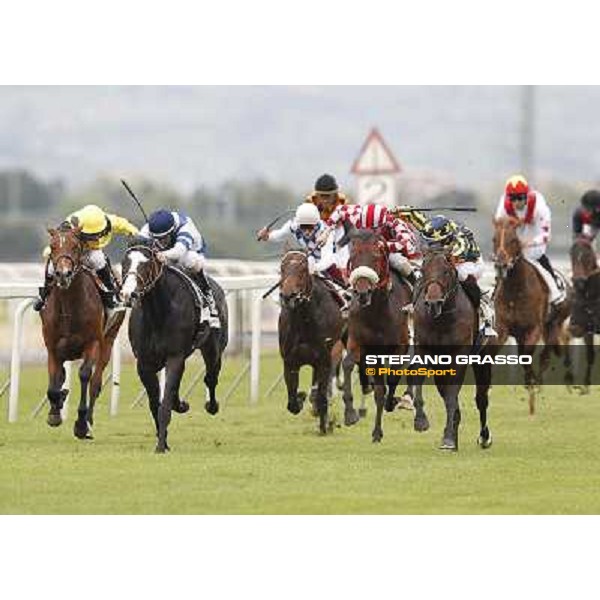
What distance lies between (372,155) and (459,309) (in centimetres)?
874

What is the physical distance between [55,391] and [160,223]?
1.33 meters

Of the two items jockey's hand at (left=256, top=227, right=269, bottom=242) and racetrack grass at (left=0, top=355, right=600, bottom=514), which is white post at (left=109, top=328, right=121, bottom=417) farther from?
jockey's hand at (left=256, top=227, right=269, bottom=242)

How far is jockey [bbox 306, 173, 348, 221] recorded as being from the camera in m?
16.0

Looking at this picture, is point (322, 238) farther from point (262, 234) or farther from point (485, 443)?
point (485, 443)

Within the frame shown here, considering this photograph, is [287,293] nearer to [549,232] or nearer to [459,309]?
[459,309]

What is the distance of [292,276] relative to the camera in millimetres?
14516

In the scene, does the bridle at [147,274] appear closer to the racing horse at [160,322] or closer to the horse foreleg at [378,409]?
the racing horse at [160,322]

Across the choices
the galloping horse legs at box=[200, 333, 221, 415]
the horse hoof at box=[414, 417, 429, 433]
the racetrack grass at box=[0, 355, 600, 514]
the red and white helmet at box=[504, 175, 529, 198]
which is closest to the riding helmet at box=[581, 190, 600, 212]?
the red and white helmet at box=[504, 175, 529, 198]

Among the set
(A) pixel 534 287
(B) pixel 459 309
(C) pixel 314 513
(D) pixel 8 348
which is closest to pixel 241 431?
(B) pixel 459 309

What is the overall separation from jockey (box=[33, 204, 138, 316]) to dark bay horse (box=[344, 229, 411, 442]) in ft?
5.48

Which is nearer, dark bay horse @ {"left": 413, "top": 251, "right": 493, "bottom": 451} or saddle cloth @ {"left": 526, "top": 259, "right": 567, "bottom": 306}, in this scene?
dark bay horse @ {"left": 413, "top": 251, "right": 493, "bottom": 451}

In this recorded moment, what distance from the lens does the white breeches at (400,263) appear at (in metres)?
15.0

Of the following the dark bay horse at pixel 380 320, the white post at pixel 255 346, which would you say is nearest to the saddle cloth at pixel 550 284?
→ the white post at pixel 255 346

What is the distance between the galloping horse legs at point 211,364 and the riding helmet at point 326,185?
147 centimetres
